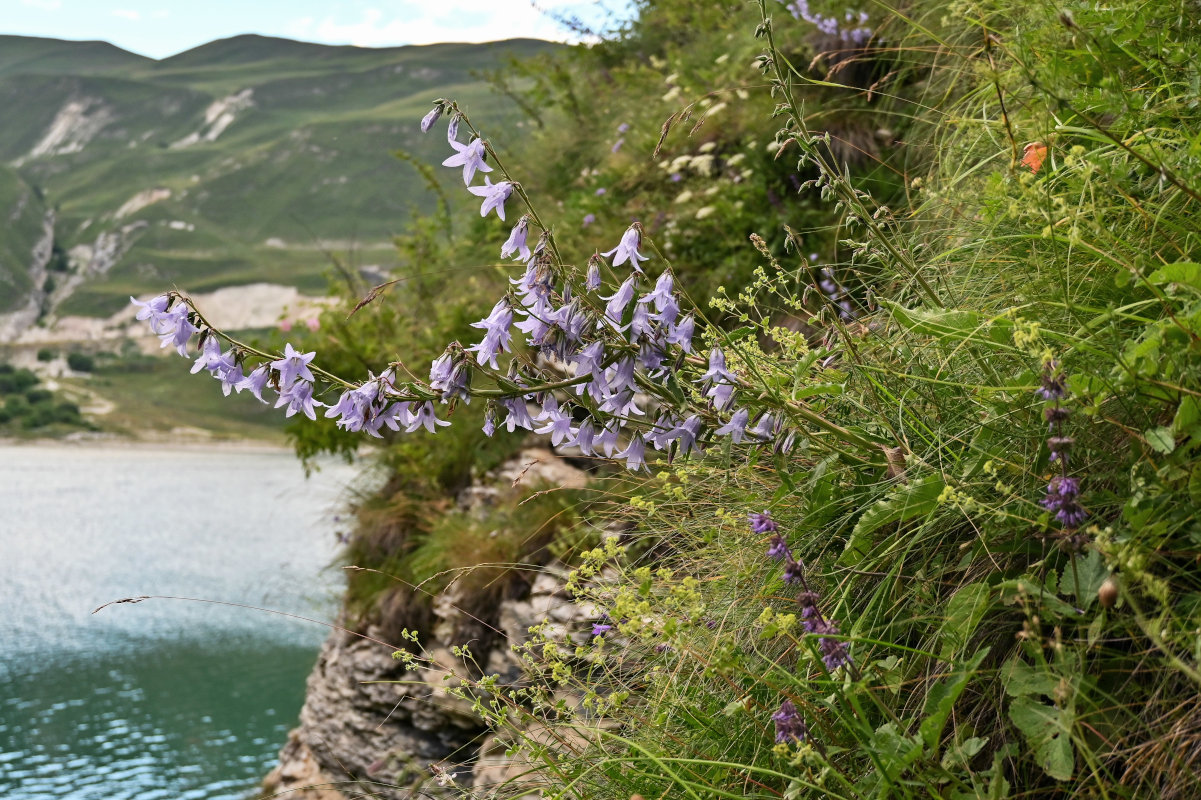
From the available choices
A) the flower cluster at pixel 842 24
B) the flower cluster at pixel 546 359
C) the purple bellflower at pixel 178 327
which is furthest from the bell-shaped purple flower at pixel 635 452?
the flower cluster at pixel 842 24

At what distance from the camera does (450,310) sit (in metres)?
7.16

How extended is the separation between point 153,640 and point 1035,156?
20.2 metres

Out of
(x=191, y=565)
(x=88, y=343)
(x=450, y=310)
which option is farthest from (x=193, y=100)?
(x=450, y=310)

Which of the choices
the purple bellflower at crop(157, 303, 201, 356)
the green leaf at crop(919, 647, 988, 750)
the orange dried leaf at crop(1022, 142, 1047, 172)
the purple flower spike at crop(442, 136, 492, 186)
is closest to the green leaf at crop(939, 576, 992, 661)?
the green leaf at crop(919, 647, 988, 750)

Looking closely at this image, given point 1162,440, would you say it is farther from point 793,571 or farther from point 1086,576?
point 793,571

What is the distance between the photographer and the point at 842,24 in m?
5.90

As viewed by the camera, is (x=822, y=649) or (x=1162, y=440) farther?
(x=822, y=649)

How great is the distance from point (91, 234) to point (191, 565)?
126m

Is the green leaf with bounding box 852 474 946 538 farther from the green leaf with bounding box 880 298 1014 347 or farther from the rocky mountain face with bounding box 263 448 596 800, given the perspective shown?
the rocky mountain face with bounding box 263 448 596 800

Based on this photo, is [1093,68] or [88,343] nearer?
[1093,68]

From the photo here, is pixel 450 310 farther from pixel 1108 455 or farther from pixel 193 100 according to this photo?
pixel 193 100

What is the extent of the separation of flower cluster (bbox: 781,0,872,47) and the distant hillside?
79190mm

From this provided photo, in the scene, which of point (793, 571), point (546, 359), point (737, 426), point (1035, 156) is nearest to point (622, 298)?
point (546, 359)

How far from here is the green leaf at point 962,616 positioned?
4.66ft
